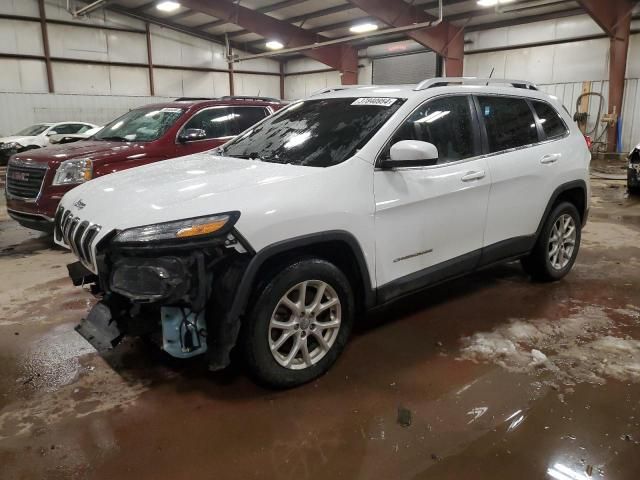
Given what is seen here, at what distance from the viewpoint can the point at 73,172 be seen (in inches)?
212

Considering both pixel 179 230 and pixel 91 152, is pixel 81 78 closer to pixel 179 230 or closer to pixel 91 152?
pixel 91 152

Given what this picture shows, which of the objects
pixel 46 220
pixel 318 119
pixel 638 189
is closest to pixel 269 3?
pixel 638 189

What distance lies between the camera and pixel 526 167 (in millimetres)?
3793

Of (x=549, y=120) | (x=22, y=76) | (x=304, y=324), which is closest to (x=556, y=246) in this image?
(x=549, y=120)

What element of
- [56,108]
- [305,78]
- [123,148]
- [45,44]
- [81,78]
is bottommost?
[123,148]

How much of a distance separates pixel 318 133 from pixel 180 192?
1061 mm

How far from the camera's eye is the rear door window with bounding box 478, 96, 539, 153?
363 cm

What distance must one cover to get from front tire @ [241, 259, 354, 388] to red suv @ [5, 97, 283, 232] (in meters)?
3.67

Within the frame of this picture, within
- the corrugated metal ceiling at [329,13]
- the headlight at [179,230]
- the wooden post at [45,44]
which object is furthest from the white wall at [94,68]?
the headlight at [179,230]

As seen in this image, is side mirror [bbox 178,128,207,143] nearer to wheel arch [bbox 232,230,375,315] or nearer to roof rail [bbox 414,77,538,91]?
roof rail [bbox 414,77,538,91]

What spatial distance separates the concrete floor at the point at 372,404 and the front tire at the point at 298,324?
14cm

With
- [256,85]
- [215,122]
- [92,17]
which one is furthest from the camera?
[256,85]

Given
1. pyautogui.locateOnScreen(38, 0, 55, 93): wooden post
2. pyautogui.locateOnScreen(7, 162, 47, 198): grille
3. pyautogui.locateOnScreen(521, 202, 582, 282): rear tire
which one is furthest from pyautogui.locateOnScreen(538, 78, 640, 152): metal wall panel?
pyautogui.locateOnScreen(38, 0, 55, 93): wooden post

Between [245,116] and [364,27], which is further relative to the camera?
[364,27]
